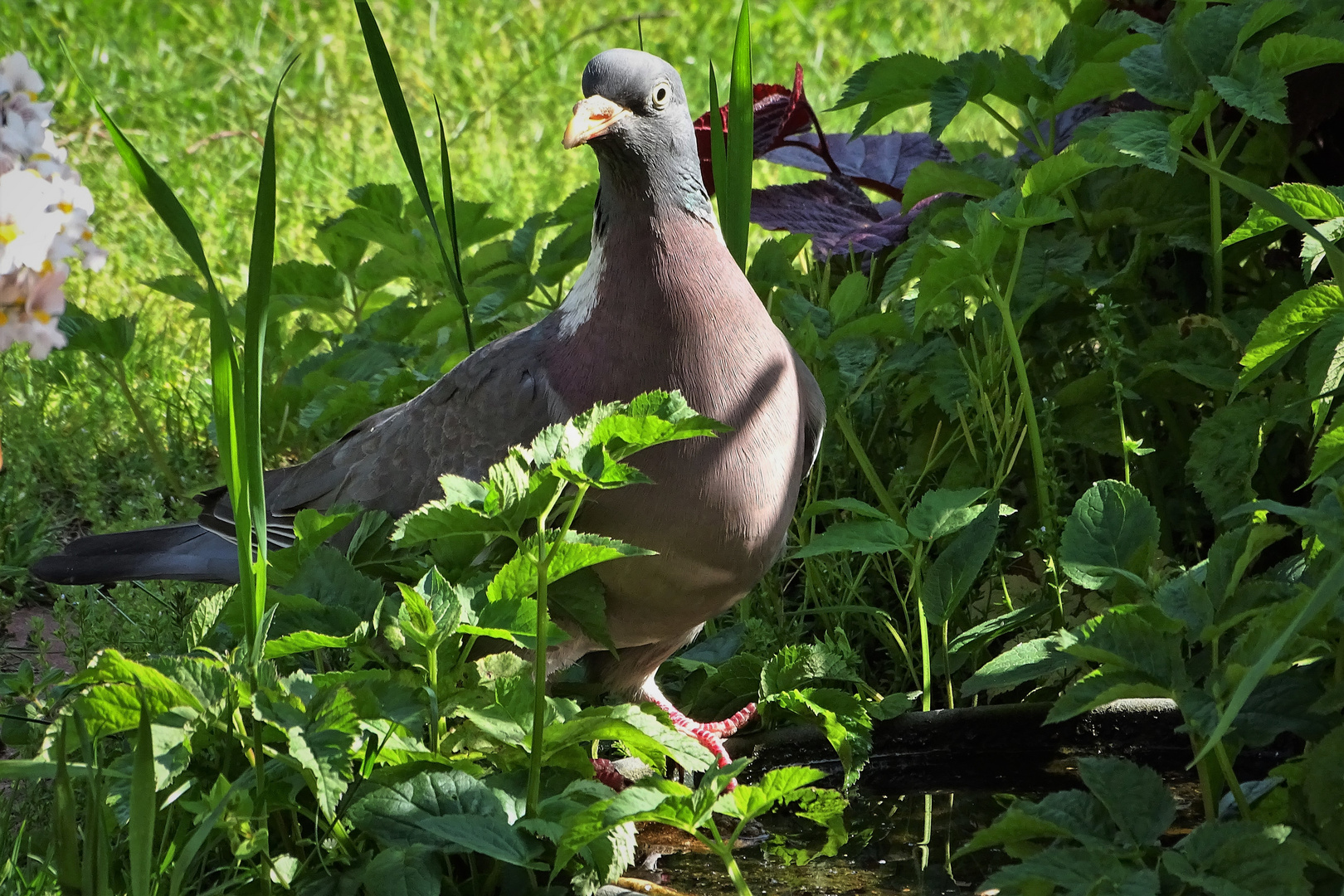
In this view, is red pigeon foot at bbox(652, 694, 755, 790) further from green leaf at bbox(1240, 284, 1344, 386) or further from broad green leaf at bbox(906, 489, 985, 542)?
green leaf at bbox(1240, 284, 1344, 386)

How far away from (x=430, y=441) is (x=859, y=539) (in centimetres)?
75

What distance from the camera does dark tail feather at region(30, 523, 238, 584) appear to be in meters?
2.54

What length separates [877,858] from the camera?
1.98 metres

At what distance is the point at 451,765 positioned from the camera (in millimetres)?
1700

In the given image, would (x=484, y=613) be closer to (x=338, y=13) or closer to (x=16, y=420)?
(x=16, y=420)

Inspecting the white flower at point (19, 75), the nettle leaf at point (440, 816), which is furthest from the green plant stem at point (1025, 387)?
the white flower at point (19, 75)

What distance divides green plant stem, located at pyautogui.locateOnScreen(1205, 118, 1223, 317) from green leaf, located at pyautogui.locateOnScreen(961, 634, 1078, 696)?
80 cm

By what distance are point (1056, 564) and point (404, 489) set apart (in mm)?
1114

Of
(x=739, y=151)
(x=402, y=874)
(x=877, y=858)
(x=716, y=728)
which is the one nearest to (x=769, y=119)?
(x=739, y=151)

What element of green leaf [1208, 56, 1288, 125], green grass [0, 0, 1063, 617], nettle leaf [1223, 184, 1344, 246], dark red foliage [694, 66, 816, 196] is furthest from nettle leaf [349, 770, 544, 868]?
green grass [0, 0, 1063, 617]

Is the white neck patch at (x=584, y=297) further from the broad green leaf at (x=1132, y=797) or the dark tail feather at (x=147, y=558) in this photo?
the broad green leaf at (x=1132, y=797)

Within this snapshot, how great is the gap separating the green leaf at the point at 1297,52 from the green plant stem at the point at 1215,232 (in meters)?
0.14

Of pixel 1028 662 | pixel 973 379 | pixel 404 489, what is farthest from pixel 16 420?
pixel 1028 662

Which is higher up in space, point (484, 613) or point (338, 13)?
point (338, 13)
